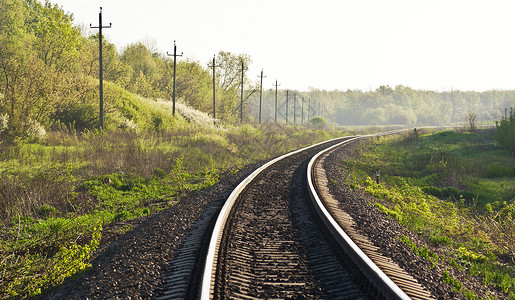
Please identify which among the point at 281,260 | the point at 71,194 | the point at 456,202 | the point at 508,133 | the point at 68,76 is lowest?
the point at 456,202

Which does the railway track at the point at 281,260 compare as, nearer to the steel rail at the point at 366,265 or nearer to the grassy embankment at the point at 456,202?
the steel rail at the point at 366,265

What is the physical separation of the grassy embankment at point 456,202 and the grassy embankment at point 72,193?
583 centimetres

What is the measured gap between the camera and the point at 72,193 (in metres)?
10.6

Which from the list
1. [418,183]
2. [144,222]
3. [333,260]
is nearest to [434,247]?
[333,260]

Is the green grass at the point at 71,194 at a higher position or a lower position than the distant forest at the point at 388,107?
lower

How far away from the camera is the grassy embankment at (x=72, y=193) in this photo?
19.6 ft

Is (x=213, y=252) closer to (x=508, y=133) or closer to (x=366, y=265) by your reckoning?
(x=366, y=265)

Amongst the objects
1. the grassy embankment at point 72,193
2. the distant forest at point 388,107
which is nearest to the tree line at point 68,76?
the grassy embankment at point 72,193

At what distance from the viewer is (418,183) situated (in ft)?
54.5

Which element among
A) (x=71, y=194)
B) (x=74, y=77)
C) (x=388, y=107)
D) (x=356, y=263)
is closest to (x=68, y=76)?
(x=74, y=77)

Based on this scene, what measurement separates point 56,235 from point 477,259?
7919 millimetres

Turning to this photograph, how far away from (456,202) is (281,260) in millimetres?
10260

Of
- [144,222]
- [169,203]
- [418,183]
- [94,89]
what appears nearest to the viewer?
[144,222]

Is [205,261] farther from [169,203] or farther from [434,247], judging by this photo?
[169,203]
